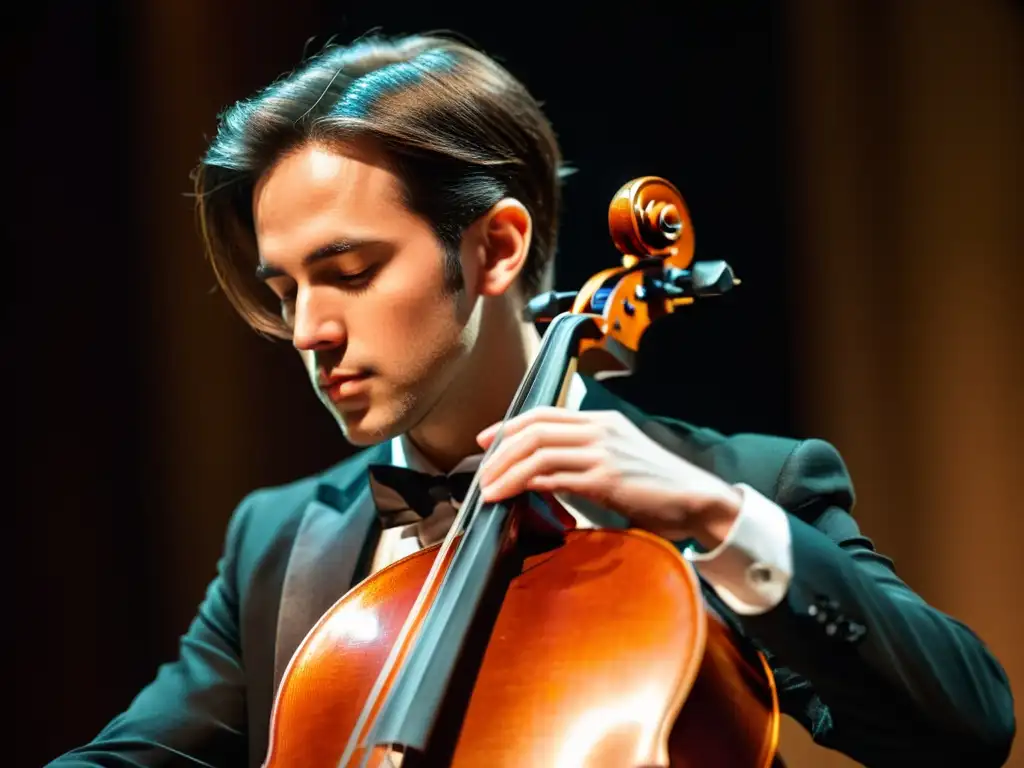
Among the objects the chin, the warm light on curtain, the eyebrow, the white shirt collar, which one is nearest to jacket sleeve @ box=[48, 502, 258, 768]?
the white shirt collar

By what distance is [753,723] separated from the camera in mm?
856

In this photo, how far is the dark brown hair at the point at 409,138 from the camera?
3.78 feet

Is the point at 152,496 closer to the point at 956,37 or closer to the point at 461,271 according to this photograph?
the point at 461,271

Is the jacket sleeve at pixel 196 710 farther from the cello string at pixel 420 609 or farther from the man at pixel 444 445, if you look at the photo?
the cello string at pixel 420 609

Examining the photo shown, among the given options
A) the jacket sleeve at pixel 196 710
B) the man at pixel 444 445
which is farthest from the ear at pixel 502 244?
the jacket sleeve at pixel 196 710

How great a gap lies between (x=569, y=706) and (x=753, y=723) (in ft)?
0.50

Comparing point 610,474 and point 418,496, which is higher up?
point 610,474

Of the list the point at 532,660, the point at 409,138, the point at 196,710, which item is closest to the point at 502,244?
the point at 409,138

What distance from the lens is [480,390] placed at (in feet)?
4.05

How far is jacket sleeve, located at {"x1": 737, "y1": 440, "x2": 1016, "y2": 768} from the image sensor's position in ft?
2.96

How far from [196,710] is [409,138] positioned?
70 cm

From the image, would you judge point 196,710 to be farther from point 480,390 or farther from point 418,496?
point 480,390

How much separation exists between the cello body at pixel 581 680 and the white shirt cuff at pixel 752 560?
0.04 meters

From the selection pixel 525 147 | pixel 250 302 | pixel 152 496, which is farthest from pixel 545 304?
pixel 152 496
